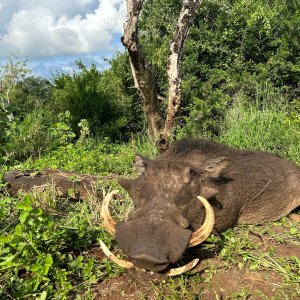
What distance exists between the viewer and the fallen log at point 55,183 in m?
4.43

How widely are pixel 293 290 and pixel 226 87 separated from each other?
6.63 meters

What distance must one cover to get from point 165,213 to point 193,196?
440 mm

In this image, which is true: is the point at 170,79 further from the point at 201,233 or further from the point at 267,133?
the point at 201,233

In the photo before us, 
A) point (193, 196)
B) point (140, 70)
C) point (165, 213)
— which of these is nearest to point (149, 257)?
point (165, 213)

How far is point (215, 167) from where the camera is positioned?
11.8 ft

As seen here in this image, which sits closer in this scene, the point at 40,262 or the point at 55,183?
the point at 40,262

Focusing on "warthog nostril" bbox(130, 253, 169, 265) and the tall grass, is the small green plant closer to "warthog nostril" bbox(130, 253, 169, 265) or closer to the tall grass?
"warthog nostril" bbox(130, 253, 169, 265)

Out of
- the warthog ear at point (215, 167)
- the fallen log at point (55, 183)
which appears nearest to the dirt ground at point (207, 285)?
the warthog ear at point (215, 167)

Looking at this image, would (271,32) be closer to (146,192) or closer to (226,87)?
(226,87)

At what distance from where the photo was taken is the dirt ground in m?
2.80

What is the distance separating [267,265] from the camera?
317 centimetres

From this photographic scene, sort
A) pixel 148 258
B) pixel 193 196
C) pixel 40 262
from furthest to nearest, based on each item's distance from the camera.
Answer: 1. pixel 193 196
2. pixel 40 262
3. pixel 148 258

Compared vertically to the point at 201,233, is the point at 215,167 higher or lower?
higher

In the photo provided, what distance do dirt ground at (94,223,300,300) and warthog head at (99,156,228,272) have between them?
0.85 ft
